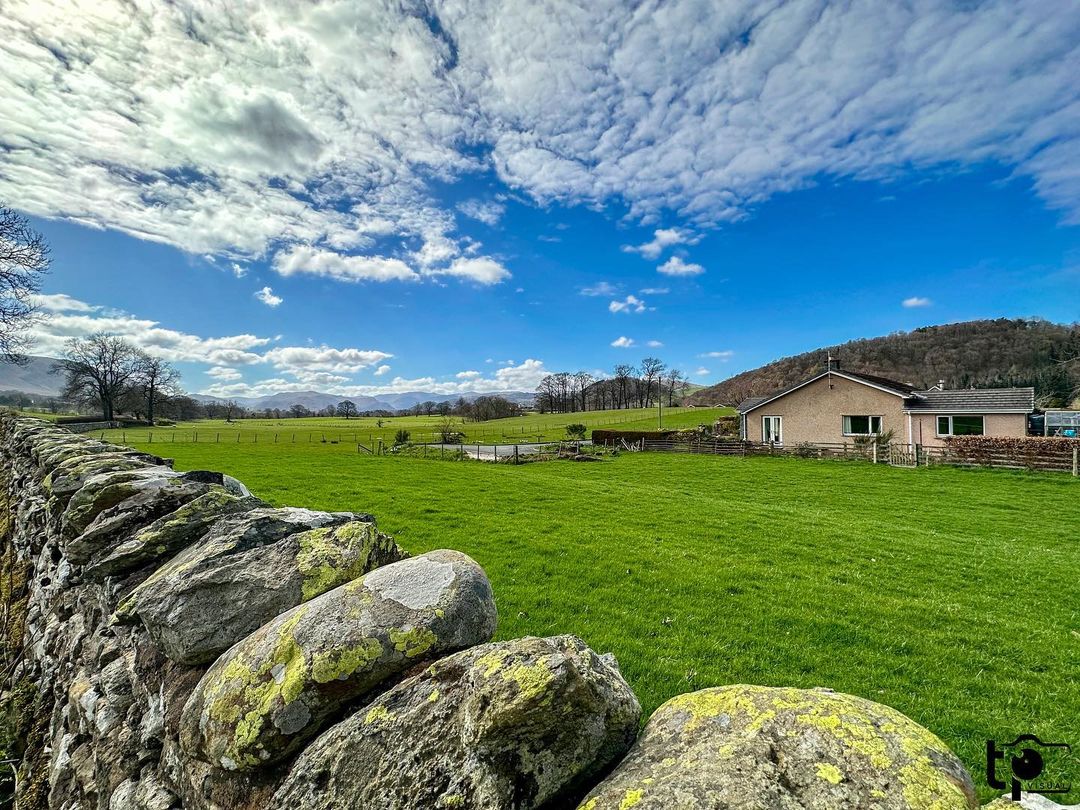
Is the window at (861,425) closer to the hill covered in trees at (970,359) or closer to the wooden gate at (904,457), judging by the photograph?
the wooden gate at (904,457)

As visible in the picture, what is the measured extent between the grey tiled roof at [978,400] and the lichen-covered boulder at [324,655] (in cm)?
3824

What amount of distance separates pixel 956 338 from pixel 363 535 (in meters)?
132

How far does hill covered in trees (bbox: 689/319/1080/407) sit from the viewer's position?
72.6 meters

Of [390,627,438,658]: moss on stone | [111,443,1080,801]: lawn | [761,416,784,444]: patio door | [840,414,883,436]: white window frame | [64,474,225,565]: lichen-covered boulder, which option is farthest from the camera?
[761,416,784,444]: patio door

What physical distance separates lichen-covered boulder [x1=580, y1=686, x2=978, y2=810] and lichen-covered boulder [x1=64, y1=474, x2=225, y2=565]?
4254mm

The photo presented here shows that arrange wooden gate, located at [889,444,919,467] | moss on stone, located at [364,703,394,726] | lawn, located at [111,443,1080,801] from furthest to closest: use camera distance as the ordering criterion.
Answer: wooden gate, located at [889,444,919,467], lawn, located at [111,443,1080,801], moss on stone, located at [364,703,394,726]

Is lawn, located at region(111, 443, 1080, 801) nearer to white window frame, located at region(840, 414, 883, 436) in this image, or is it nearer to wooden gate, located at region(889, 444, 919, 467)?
wooden gate, located at region(889, 444, 919, 467)

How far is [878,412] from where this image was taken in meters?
32.8

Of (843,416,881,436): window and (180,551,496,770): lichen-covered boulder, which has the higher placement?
(843,416,881,436): window

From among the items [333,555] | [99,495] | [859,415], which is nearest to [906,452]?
[859,415]

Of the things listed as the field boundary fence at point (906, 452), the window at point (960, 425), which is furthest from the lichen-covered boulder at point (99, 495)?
the window at point (960, 425)

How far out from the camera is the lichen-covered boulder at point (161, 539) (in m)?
3.82

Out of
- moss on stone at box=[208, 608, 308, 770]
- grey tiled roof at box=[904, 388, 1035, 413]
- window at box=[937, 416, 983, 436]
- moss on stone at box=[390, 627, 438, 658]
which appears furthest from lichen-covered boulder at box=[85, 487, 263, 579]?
window at box=[937, 416, 983, 436]

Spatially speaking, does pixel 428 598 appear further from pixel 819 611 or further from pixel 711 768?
pixel 819 611
